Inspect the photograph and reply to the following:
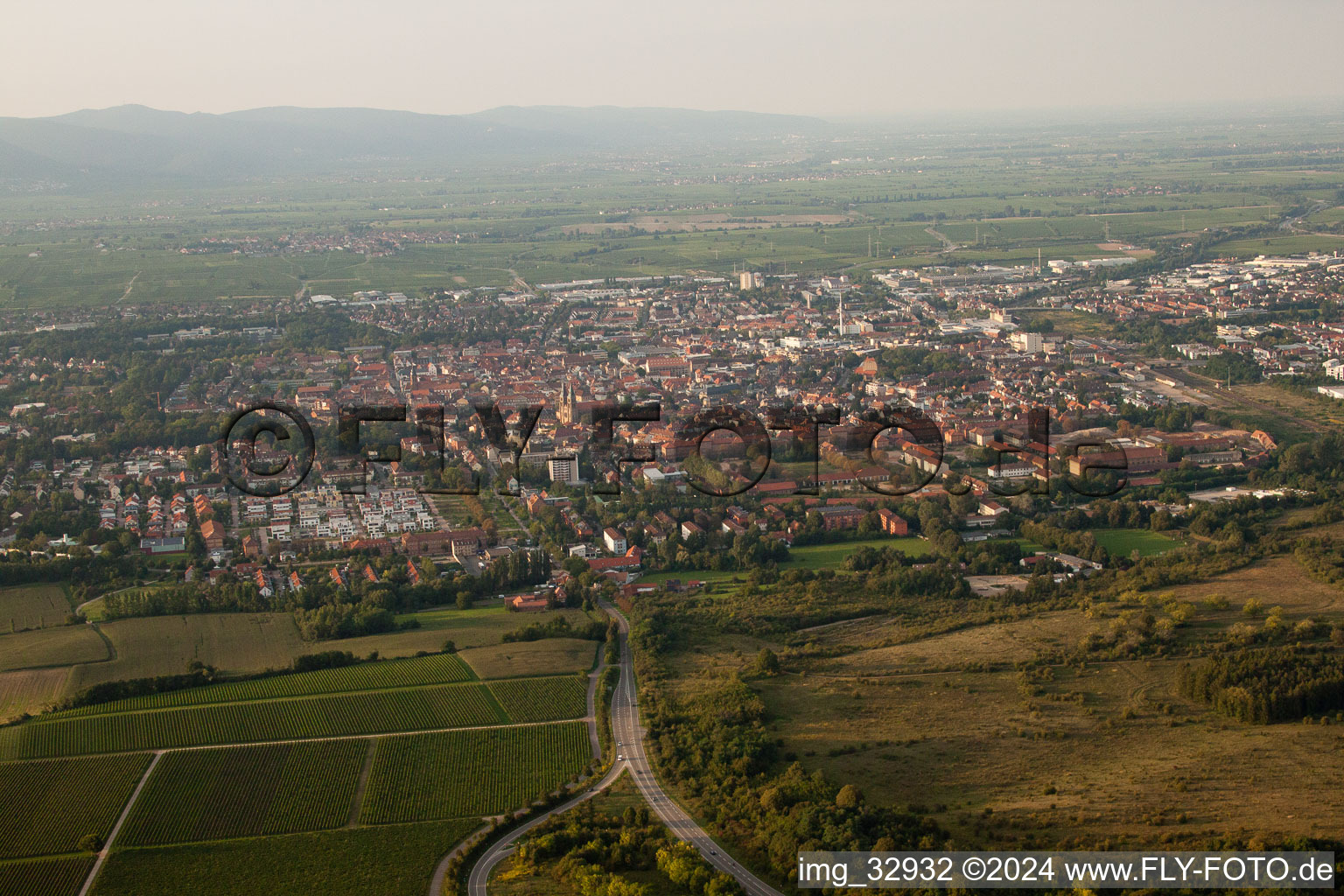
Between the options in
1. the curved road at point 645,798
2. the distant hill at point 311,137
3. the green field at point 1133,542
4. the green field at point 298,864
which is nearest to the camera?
the curved road at point 645,798

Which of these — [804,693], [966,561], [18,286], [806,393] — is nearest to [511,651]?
[804,693]

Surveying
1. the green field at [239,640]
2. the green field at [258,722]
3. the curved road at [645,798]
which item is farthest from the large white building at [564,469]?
the green field at [258,722]

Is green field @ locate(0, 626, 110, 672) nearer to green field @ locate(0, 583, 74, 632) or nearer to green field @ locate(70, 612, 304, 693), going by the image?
green field @ locate(70, 612, 304, 693)

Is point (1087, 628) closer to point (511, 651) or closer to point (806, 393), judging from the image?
point (511, 651)

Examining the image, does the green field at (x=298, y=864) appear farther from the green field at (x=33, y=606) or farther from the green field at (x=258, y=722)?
the green field at (x=33, y=606)

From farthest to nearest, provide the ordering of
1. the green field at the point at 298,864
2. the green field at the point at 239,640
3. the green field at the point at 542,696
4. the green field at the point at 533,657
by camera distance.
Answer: the green field at the point at 239,640 < the green field at the point at 533,657 < the green field at the point at 542,696 < the green field at the point at 298,864

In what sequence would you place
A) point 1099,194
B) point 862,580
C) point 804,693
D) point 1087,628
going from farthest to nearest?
point 1099,194 < point 862,580 < point 1087,628 < point 804,693
